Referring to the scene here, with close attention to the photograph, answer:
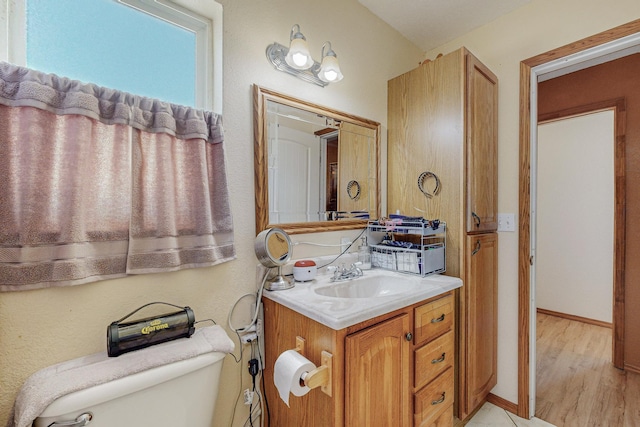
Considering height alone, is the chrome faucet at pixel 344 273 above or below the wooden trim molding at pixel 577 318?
above

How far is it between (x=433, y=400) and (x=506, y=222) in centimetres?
118

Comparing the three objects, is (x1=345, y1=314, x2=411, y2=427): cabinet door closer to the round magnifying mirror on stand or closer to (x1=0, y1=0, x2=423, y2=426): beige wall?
the round magnifying mirror on stand

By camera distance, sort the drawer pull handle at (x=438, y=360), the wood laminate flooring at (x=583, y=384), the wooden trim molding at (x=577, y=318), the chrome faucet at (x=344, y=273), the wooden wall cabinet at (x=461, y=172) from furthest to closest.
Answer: the wooden trim molding at (x=577, y=318), the wood laminate flooring at (x=583, y=384), the wooden wall cabinet at (x=461, y=172), the chrome faucet at (x=344, y=273), the drawer pull handle at (x=438, y=360)

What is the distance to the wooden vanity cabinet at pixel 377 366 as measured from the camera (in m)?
0.92

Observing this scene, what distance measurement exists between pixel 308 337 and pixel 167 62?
4.21 feet

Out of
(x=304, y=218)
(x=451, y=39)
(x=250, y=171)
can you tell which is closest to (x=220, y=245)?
(x=250, y=171)

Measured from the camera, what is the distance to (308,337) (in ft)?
3.33

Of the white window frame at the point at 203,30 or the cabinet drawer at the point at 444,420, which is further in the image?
the cabinet drawer at the point at 444,420

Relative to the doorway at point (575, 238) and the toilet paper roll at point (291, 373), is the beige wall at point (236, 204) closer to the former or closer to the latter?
the toilet paper roll at point (291, 373)

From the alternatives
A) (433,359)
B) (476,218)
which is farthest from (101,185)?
(476,218)

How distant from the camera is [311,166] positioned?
59.6 inches

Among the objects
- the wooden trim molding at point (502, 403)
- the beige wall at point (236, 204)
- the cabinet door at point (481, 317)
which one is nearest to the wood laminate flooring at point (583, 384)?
the wooden trim molding at point (502, 403)

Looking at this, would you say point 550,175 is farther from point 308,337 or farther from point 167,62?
point 167,62

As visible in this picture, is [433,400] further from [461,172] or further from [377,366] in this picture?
[461,172]
